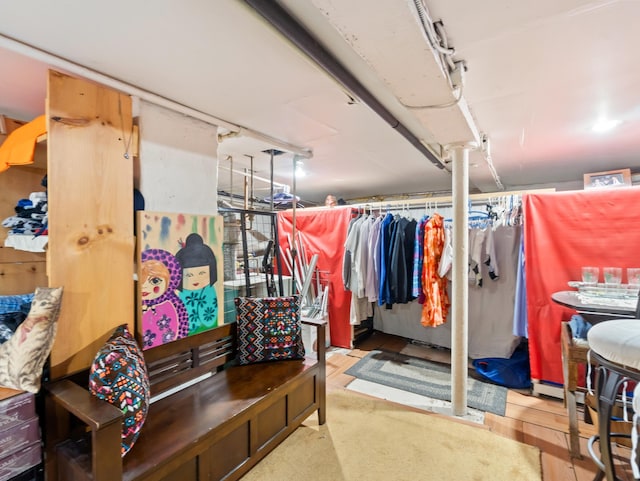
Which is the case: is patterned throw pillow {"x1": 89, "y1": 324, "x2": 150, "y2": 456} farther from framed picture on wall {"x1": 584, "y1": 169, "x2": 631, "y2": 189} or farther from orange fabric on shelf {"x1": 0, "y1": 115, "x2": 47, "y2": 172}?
framed picture on wall {"x1": 584, "y1": 169, "x2": 631, "y2": 189}

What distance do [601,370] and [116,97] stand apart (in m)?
2.64

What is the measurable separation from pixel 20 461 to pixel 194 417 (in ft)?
2.16

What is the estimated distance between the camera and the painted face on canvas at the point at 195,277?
2.00 m

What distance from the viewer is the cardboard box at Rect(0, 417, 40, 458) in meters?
1.24

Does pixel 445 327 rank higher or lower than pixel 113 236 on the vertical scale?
lower

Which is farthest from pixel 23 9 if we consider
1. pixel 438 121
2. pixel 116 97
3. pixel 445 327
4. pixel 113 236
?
pixel 445 327

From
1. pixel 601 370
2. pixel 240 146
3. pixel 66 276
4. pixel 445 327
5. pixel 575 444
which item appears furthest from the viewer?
pixel 445 327

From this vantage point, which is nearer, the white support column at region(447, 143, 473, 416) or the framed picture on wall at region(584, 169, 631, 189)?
the white support column at region(447, 143, 473, 416)

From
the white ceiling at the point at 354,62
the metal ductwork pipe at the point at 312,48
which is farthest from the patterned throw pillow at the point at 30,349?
the metal ductwork pipe at the point at 312,48

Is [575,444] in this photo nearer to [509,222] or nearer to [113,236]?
[509,222]

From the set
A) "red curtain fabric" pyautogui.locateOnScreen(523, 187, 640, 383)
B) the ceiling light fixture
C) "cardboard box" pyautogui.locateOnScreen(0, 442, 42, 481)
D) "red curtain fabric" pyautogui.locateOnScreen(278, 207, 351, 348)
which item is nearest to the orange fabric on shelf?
"cardboard box" pyautogui.locateOnScreen(0, 442, 42, 481)

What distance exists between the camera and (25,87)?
5.64 feet

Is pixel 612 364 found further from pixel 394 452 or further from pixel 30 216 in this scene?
pixel 30 216

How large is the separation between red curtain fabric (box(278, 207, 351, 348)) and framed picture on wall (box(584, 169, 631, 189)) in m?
2.59
